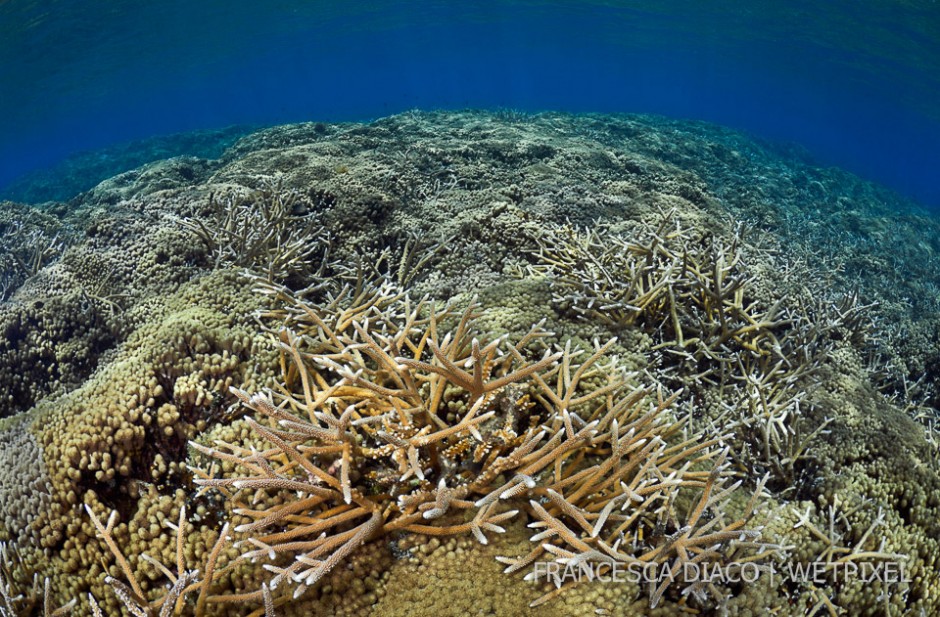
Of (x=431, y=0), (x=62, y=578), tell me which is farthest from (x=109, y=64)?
(x=62, y=578)

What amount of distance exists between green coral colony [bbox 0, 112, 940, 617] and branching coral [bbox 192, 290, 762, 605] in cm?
2

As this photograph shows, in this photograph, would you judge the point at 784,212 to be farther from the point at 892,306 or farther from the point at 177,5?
the point at 177,5

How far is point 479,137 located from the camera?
Answer: 10.8 metres

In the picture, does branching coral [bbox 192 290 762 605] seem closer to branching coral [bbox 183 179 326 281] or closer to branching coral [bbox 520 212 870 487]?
branching coral [bbox 520 212 870 487]

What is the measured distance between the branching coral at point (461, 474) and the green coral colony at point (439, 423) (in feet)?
0.05

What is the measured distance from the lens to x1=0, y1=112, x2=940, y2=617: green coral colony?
1867mm

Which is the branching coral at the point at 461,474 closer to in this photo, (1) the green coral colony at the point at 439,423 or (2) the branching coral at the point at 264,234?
(1) the green coral colony at the point at 439,423

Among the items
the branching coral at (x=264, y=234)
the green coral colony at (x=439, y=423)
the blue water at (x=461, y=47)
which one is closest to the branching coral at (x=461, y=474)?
the green coral colony at (x=439, y=423)

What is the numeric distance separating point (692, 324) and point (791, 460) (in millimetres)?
1178

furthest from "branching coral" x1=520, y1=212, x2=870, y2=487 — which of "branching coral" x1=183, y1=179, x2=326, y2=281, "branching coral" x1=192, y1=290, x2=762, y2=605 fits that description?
"branching coral" x1=183, y1=179, x2=326, y2=281

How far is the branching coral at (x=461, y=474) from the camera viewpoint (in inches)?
72.3

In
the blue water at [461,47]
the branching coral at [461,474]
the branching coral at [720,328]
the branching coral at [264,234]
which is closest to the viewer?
the branching coral at [461,474]

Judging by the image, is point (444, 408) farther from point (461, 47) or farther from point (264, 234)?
point (461, 47)

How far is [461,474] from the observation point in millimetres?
2111
